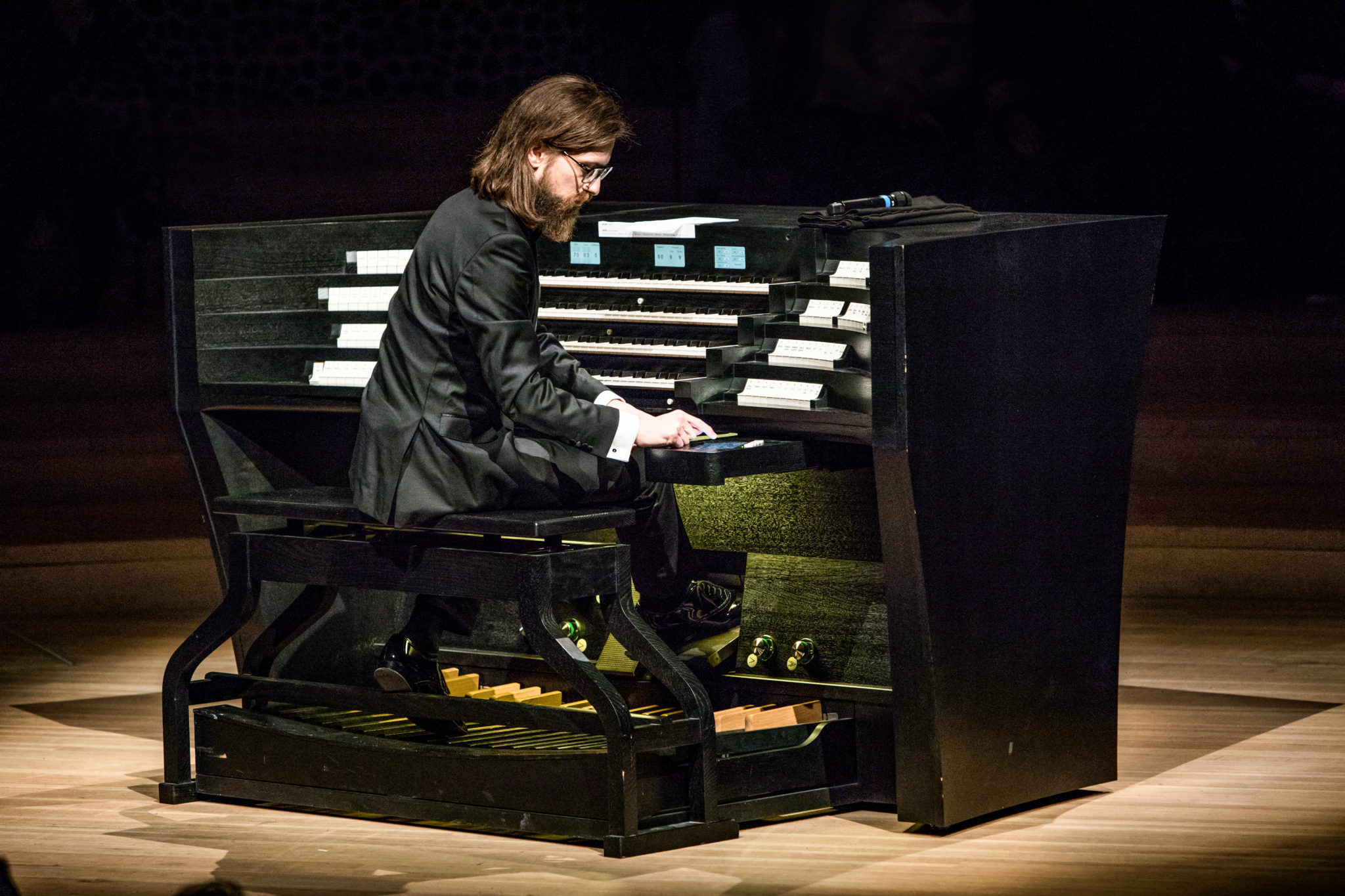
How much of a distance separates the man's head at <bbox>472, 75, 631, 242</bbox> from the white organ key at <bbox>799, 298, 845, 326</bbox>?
48 centimetres

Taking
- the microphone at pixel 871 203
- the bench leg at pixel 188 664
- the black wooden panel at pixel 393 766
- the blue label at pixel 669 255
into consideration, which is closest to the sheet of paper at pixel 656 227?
the blue label at pixel 669 255

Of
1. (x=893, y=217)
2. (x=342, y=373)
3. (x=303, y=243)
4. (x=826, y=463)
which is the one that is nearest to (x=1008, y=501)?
(x=826, y=463)

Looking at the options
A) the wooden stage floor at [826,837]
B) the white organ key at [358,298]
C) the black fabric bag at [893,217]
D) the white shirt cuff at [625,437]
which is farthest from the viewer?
the white organ key at [358,298]

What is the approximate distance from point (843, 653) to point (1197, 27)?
453 centimetres

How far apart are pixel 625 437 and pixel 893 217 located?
721 millimetres

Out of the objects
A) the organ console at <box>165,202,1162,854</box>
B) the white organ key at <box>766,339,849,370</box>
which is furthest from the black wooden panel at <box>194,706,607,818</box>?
the white organ key at <box>766,339,849,370</box>

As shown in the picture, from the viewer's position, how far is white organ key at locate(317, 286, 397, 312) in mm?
4488

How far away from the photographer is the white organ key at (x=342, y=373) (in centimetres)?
438

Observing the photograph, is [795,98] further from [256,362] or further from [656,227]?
[256,362]

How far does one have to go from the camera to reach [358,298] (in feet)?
14.8

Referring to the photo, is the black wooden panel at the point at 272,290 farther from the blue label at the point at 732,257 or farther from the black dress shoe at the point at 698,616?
the black dress shoe at the point at 698,616

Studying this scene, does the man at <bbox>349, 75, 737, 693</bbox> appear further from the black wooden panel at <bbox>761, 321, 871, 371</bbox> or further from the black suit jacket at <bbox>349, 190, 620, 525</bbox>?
the black wooden panel at <bbox>761, 321, 871, 371</bbox>

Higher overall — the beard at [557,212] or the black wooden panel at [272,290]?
the beard at [557,212]

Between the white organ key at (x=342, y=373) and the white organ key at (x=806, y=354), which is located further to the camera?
the white organ key at (x=342, y=373)
